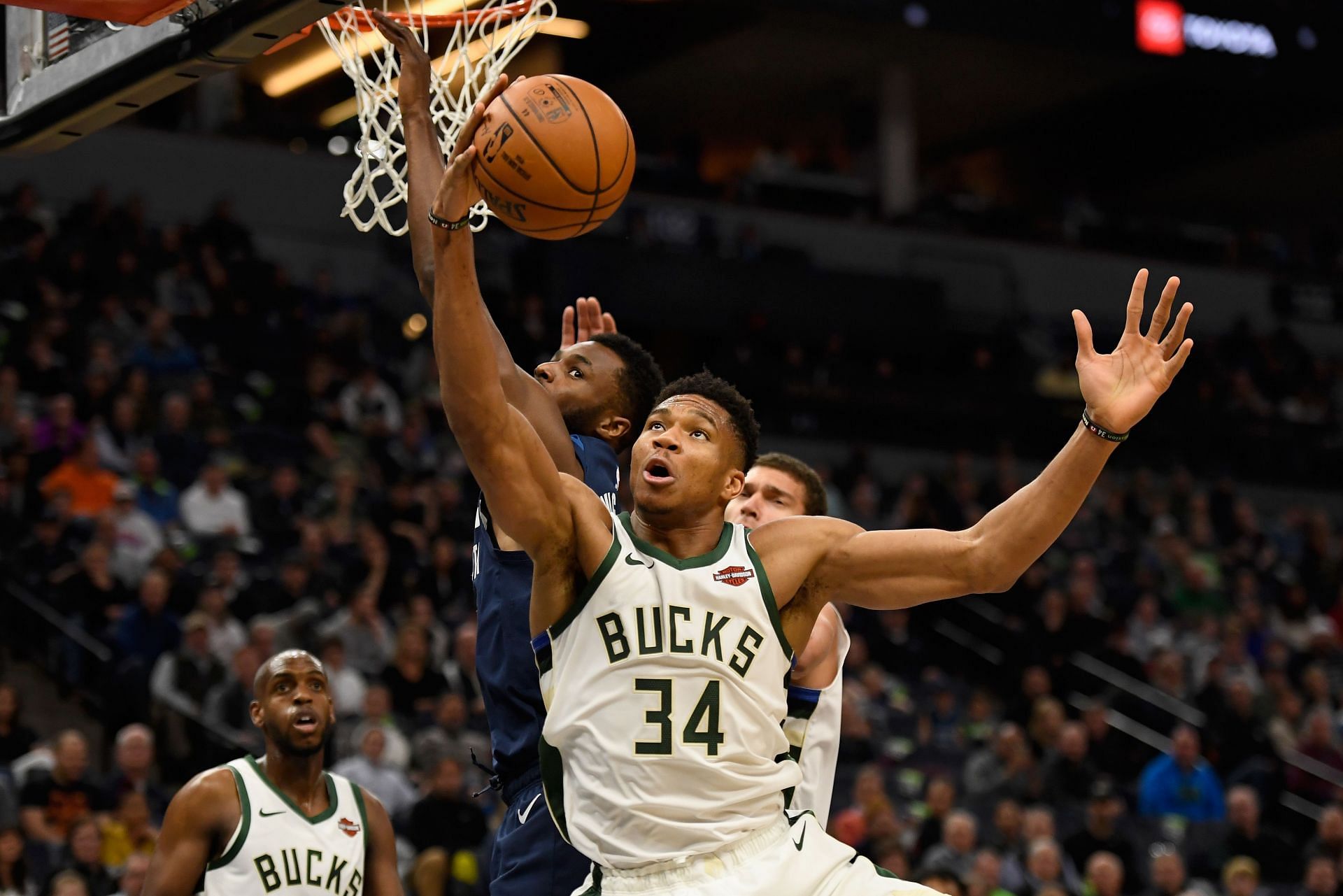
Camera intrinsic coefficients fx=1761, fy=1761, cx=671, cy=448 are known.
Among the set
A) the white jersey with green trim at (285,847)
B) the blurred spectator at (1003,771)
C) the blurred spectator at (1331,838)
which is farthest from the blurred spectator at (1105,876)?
the white jersey with green trim at (285,847)

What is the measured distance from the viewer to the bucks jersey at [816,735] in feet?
14.5

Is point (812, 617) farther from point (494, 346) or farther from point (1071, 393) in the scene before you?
point (1071, 393)

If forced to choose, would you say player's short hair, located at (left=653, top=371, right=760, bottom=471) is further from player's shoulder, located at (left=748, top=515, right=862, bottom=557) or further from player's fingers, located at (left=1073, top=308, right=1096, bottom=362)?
player's fingers, located at (left=1073, top=308, right=1096, bottom=362)

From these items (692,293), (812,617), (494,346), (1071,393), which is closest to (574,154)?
(494,346)

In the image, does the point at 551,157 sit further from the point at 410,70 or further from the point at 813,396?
the point at 813,396

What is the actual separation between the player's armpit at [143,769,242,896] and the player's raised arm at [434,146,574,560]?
2480 mm

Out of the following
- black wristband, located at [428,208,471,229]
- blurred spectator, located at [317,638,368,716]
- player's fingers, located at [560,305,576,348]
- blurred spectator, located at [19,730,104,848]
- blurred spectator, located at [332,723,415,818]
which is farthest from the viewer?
blurred spectator, located at [317,638,368,716]

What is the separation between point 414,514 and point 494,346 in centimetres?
822

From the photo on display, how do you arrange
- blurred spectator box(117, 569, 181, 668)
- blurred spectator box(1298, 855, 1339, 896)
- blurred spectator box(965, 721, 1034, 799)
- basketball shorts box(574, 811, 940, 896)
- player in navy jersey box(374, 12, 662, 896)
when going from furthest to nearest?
blurred spectator box(965, 721, 1034, 799) < blurred spectator box(1298, 855, 1339, 896) < blurred spectator box(117, 569, 181, 668) < player in navy jersey box(374, 12, 662, 896) < basketball shorts box(574, 811, 940, 896)

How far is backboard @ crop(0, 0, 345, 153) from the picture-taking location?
4.41 metres

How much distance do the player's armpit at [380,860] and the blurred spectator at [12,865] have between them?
2543 millimetres

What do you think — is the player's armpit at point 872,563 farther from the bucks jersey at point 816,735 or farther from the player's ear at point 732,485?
the bucks jersey at point 816,735

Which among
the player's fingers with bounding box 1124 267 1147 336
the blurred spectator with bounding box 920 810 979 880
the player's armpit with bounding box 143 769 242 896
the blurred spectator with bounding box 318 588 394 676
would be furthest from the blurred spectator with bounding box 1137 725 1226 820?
the player's fingers with bounding box 1124 267 1147 336

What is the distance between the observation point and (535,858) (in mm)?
4109
